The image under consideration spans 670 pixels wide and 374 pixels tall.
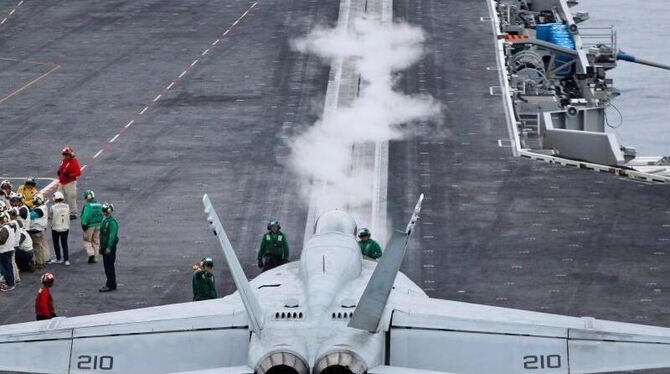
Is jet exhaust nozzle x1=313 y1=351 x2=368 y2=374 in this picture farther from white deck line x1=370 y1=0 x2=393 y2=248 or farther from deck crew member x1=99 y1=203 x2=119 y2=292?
white deck line x1=370 y1=0 x2=393 y2=248

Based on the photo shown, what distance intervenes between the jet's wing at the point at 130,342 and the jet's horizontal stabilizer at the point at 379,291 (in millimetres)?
1938

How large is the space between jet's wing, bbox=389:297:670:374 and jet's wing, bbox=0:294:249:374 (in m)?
2.43

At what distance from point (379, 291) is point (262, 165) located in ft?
78.9

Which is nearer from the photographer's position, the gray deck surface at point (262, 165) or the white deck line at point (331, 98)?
the gray deck surface at point (262, 165)

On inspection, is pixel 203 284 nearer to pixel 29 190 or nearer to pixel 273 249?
pixel 273 249

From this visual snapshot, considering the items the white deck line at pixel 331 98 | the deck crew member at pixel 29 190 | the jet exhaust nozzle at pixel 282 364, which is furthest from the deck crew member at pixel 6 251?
the jet exhaust nozzle at pixel 282 364

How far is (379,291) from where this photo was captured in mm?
21734

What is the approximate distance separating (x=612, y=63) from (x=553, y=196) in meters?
26.1

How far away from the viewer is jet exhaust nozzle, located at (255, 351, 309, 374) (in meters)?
21.2

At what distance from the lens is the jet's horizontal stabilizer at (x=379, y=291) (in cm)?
2156

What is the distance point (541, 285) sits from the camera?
35.1m

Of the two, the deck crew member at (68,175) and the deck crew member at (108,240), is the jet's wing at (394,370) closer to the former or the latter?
the deck crew member at (108,240)

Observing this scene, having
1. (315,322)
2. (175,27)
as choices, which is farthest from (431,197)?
(175,27)

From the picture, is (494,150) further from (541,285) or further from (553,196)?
(541,285)
